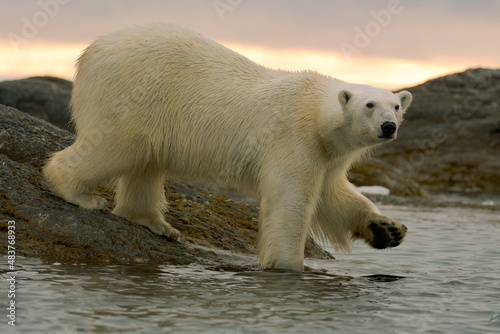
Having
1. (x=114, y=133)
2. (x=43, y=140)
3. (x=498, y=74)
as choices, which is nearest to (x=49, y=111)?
(x=43, y=140)

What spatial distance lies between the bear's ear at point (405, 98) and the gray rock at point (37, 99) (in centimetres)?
2078

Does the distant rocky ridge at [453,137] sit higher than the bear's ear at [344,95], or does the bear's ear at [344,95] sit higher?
the distant rocky ridge at [453,137]

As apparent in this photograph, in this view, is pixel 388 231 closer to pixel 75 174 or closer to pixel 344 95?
pixel 344 95

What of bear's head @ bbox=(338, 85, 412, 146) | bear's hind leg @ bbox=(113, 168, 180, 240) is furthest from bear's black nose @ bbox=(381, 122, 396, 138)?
bear's hind leg @ bbox=(113, 168, 180, 240)

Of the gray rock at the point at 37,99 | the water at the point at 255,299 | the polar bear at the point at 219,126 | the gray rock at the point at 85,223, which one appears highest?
the gray rock at the point at 37,99

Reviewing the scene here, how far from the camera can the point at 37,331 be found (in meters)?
4.86

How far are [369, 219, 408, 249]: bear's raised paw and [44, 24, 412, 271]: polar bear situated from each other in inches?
0.5

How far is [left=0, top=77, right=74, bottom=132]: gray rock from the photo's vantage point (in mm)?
27141

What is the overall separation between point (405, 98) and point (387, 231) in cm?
158

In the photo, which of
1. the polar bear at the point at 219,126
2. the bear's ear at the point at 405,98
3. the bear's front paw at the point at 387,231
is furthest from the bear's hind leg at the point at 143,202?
the bear's ear at the point at 405,98

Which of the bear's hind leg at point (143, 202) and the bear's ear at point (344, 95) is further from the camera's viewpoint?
the bear's hind leg at point (143, 202)

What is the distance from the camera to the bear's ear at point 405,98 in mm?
7945

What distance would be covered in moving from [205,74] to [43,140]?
2484 mm

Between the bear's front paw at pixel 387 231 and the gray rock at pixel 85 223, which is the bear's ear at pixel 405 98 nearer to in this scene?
the bear's front paw at pixel 387 231
